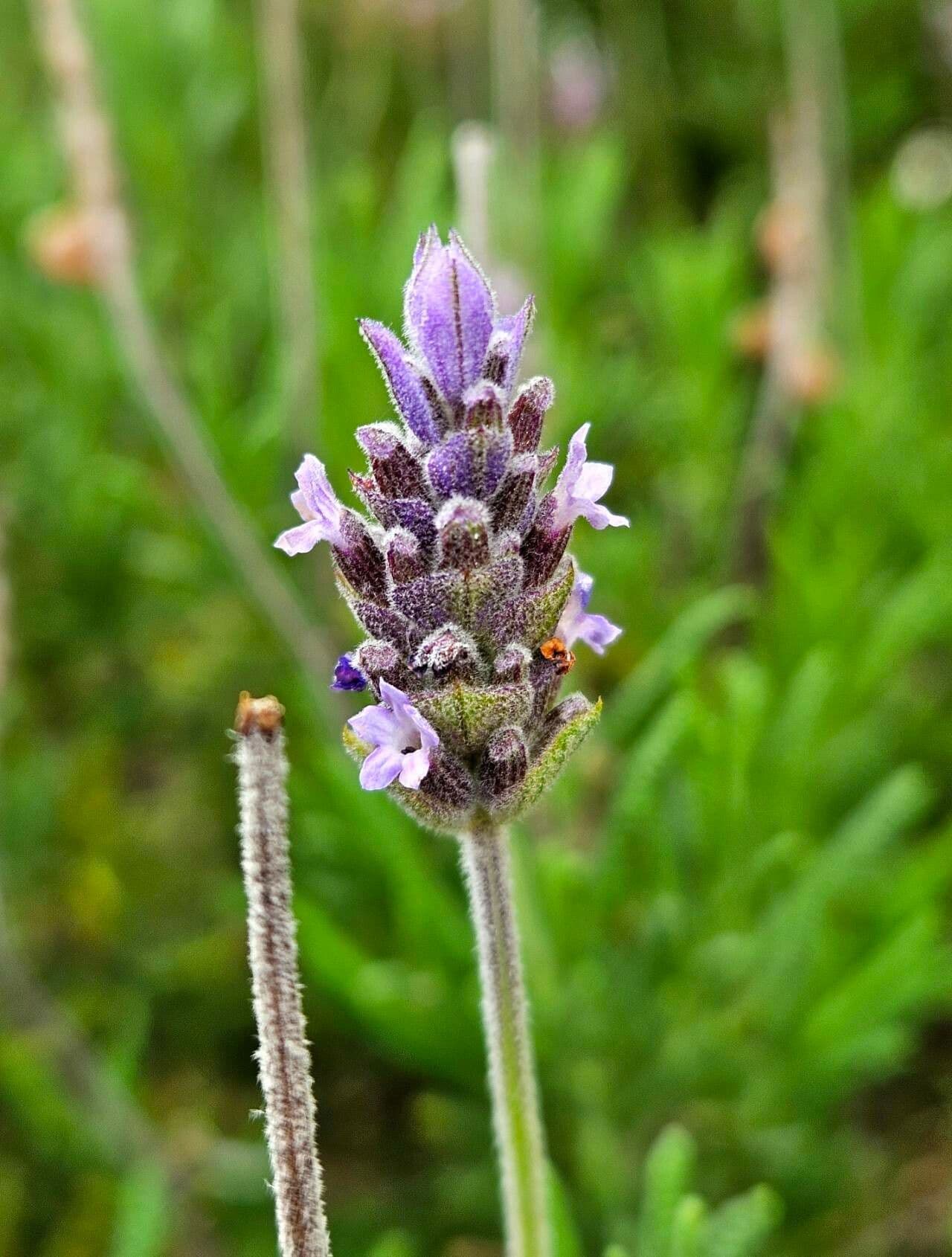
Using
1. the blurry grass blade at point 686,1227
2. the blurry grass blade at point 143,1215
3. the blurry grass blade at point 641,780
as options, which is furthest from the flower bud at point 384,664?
the blurry grass blade at point 143,1215

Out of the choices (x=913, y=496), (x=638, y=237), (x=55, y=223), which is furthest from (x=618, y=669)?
(x=638, y=237)

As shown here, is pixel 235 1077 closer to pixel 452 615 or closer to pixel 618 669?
pixel 618 669

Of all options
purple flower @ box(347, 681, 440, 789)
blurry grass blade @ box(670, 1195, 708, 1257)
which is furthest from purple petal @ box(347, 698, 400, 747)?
blurry grass blade @ box(670, 1195, 708, 1257)

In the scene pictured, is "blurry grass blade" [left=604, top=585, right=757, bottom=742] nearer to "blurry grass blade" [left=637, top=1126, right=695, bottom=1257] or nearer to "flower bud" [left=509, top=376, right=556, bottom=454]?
"blurry grass blade" [left=637, top=1126, right=695, bottom=1257]

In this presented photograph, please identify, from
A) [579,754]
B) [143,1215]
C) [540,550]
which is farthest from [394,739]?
[579,754]

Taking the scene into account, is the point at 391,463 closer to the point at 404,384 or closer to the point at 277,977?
the point at 404,384

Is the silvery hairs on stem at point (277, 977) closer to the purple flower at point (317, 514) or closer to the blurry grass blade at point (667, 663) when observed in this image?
the purple flower at point (317, 514)
